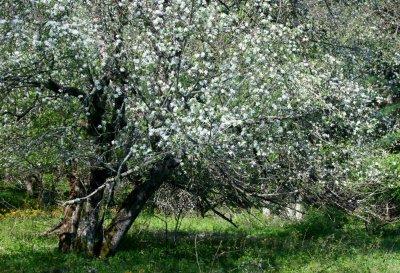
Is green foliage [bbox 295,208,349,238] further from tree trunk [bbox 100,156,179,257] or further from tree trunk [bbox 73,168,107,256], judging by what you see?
tree trunk [bbox 73,168,107,256]

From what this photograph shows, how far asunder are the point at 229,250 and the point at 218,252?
0.61m

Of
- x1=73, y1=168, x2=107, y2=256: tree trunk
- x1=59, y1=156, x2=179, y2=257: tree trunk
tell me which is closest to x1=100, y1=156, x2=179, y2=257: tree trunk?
x1=59, y1=156, x2=179, y2=257: tree trunk

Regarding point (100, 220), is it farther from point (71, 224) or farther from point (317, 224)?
point (317, 224)

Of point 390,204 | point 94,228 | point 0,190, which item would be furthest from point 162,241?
point 0,190

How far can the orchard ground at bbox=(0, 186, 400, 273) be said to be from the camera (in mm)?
11852

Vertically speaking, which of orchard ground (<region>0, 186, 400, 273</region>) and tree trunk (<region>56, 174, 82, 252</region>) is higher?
tree trunk (<region>56, 174, 82, 252</region>)

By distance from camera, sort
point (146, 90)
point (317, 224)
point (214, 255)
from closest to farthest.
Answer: point (146, 90) → point (214, 255) → point (317, 224)

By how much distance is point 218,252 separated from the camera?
47.4 feet

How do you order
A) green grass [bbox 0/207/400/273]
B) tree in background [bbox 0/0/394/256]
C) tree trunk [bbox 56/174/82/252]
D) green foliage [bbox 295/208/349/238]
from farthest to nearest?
green foliage [bbox 295/208/349/238] → tree trunk [bbox 56/174/82/252] → green grass [bbox 0/207/400/273] → tree in background [bbox 0/0/394/256]

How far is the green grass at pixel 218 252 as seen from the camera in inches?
464

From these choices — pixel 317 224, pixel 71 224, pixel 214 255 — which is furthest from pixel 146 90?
pixel 317 224

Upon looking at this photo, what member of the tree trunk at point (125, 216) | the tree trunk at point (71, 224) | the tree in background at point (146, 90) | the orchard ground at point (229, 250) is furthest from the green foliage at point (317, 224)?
the tree trunk at point (71, 224)

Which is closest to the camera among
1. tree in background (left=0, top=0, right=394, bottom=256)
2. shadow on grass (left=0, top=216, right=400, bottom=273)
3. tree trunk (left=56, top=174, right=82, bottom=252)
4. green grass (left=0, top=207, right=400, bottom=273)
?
tree in background (left=0, top=0, right=394, bottom=256)

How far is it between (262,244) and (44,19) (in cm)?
883
